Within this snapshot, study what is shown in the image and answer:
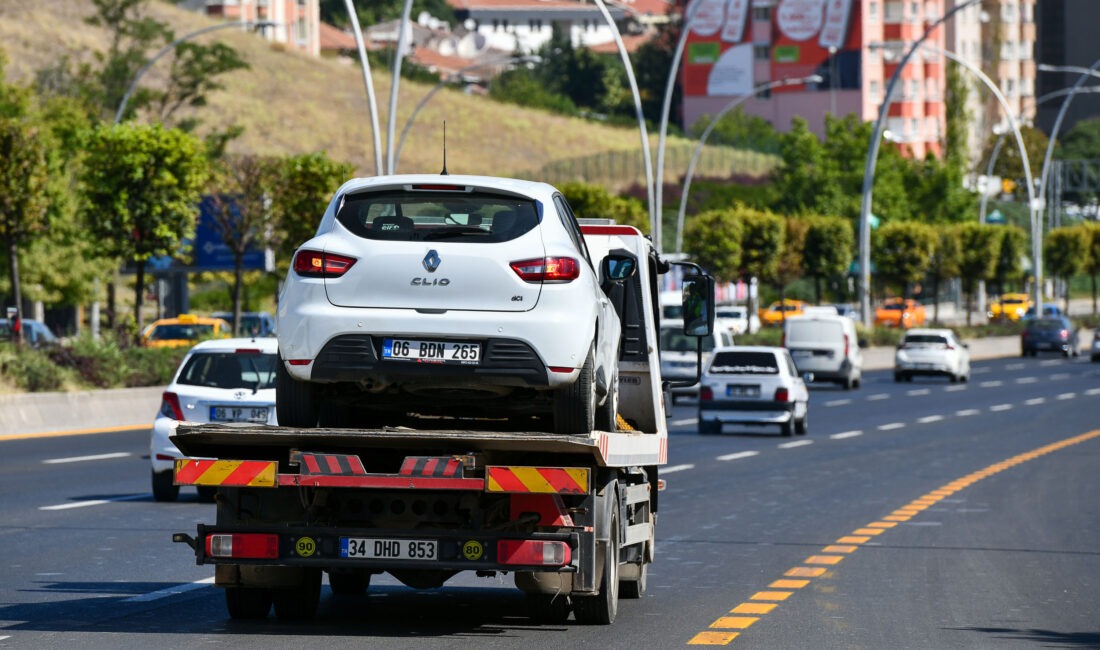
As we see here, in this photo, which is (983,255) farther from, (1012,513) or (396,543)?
(396,543)

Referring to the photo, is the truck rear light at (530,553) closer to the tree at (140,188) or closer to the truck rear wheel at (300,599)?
the truck rear wheel at (300,599)

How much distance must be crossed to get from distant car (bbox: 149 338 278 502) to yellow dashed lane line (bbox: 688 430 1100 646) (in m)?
5.65

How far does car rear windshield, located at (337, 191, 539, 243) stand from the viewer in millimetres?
10805

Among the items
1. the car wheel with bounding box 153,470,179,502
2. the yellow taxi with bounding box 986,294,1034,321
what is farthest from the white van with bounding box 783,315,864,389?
the yellow taxi with bounding box 986,294,1034,321

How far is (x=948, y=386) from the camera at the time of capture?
186ft

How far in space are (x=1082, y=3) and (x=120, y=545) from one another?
168 meters

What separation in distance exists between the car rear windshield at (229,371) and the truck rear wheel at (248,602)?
8848mm

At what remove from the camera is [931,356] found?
57.4 meters

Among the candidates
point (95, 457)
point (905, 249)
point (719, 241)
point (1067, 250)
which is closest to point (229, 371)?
point (95, 457)

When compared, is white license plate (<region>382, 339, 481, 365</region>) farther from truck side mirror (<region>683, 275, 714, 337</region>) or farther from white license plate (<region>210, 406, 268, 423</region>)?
white license plate (<region>210, 406, 268, 423</region>)

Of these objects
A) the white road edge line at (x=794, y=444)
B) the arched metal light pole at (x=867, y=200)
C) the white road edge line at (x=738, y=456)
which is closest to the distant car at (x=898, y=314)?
the arched metal light pole at (x=867, y=200)

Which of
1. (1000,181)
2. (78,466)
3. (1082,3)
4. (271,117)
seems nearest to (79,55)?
(271,117)

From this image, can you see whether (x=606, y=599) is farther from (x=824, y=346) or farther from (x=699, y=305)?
(x=824, y=346)

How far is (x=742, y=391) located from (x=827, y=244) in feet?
170
